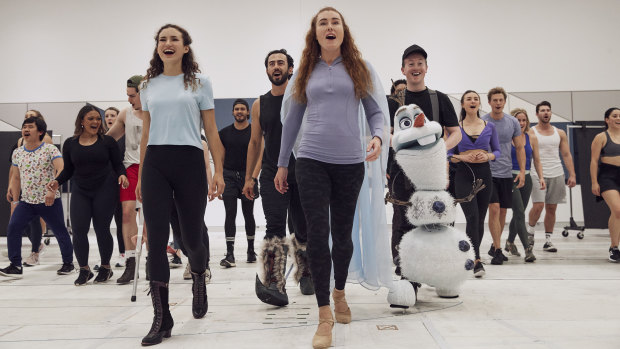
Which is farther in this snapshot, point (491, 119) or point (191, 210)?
point (491, 119)

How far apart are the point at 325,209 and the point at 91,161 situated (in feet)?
7.77

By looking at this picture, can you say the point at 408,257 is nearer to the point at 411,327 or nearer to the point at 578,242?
the point at 411,327

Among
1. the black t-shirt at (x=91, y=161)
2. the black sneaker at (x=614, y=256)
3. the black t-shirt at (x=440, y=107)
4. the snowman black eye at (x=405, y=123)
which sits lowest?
the black sneaker at (x=614, y=256)

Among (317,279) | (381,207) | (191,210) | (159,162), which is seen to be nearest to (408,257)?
(381,207)

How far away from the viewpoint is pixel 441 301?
9.94ft

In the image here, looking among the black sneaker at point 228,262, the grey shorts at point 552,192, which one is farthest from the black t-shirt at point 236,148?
the grey shorts at point 552,192

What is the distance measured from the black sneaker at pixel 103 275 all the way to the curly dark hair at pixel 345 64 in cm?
243

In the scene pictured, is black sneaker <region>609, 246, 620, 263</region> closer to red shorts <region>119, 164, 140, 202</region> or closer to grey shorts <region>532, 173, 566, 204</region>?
grey shorts <region>532, 173, 566, 204</region>

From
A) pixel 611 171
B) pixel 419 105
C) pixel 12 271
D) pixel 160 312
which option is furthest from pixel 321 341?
pixel 611 171

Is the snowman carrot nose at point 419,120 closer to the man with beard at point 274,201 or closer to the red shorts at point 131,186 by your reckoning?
the man with beard at point 274,201

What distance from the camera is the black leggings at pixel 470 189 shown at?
3.87m

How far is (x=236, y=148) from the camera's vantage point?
16.6ft

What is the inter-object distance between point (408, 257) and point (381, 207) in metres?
0.32

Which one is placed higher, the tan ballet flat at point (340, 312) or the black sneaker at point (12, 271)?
the tan ballet flat at point (340, 312)
